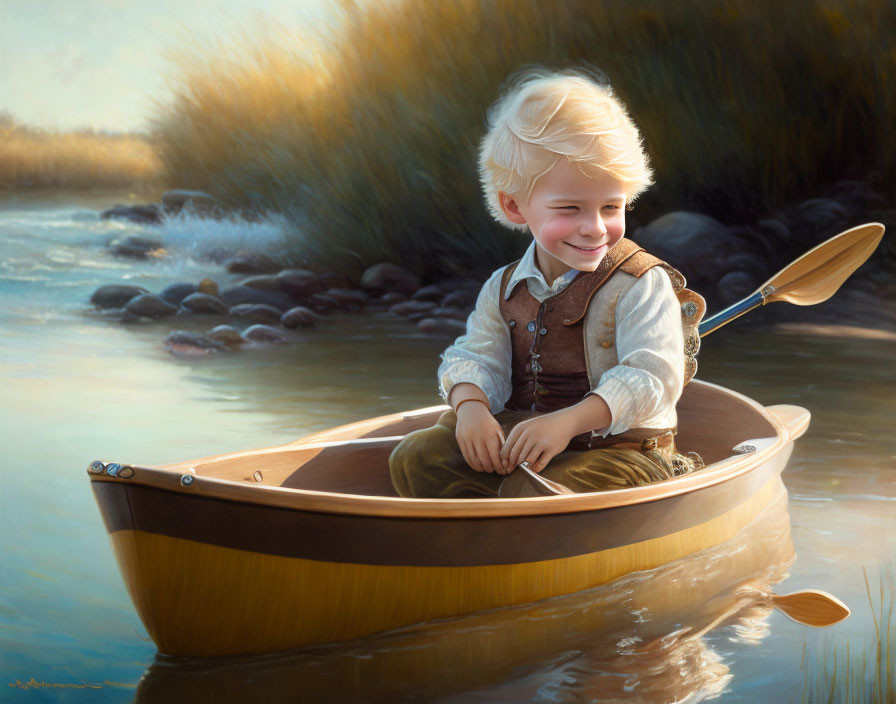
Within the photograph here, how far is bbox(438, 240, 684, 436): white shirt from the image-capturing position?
4.11ft

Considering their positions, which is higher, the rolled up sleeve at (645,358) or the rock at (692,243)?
the rock at (692,243)

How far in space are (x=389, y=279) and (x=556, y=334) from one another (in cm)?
238

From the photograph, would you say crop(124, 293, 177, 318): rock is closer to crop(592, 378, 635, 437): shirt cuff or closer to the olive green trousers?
the olive green trousers

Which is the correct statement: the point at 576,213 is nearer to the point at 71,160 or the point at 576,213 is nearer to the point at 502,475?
the point at 502,475

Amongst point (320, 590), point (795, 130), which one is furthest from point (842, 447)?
point (795, 130)

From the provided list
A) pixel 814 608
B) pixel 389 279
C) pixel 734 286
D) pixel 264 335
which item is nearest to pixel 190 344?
pixel 264 335

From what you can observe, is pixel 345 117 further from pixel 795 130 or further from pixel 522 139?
pixel 522 139

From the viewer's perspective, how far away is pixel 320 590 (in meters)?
1.08

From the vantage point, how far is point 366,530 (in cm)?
107

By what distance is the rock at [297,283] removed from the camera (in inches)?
140

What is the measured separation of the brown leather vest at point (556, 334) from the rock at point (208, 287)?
2221 mm

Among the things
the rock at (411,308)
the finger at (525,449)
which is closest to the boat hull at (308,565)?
the finger at (525,449)

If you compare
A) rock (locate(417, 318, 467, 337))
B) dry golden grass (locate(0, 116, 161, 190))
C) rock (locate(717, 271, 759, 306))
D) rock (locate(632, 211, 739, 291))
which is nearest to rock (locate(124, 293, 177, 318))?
dry golden grass (locate(0, 116, 161, 190))

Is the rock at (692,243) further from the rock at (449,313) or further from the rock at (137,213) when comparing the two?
the rock at (137,213)
